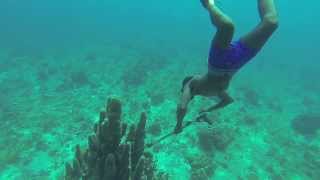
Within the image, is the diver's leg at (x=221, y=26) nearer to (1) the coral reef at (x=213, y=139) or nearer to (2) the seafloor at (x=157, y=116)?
(2) the seafloor at (x=157, y=116)

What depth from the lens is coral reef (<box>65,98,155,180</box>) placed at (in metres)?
7.23

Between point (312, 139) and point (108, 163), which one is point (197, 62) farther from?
point (108, 163)

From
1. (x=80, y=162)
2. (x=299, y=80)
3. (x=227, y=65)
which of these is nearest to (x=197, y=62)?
(x=299, y=80)

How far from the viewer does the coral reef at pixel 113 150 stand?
7.23 m

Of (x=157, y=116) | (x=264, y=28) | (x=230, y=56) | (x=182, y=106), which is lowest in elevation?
(x=157, y=116)

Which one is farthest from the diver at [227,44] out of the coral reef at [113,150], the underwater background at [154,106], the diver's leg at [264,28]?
the underwater background at [154,106]

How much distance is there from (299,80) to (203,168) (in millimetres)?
17613

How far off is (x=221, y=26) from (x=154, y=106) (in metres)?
14.0

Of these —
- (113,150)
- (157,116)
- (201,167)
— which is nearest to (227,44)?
(113,150)

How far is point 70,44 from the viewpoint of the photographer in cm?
3344

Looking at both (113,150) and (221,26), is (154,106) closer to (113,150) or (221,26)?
(113,150)

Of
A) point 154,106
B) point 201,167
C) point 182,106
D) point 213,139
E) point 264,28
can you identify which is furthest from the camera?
point 154,106

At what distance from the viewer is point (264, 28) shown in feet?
19.4

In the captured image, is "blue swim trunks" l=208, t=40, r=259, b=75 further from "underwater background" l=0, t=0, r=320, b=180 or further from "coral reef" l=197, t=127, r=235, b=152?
"coral reef" l=197, t=127, r=235, b=152
